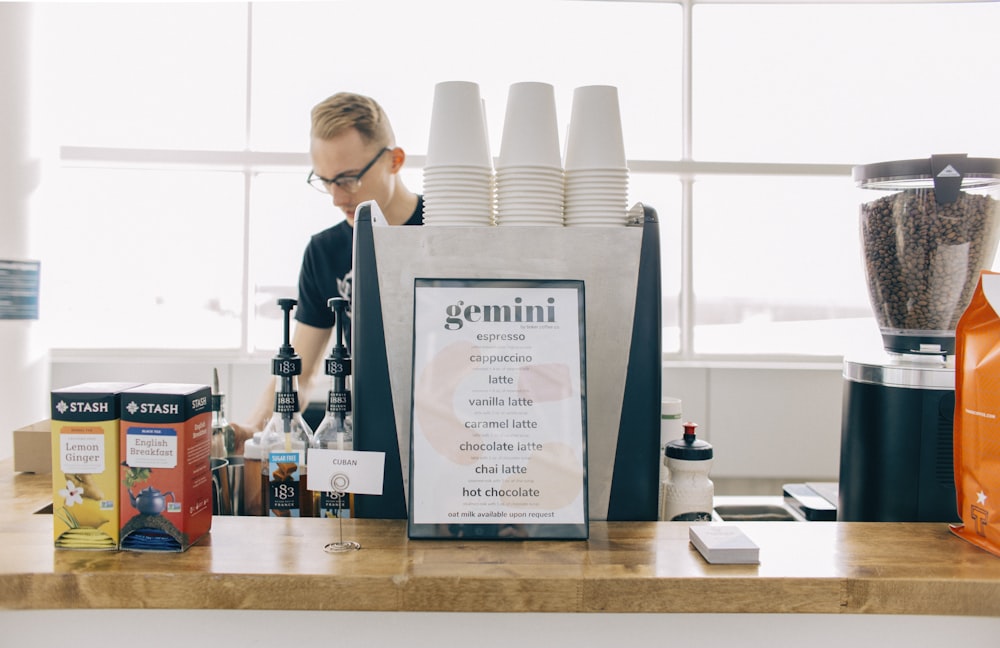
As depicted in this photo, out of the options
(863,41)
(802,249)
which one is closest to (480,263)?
(802,249)

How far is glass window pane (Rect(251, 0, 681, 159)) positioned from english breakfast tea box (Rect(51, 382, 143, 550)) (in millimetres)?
3249

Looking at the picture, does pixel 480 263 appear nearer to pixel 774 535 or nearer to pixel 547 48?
pixel 774 535

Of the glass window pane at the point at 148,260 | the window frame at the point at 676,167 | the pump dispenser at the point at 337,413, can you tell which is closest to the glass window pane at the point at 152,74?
the window frame at the point at 676,167

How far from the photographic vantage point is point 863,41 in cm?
400

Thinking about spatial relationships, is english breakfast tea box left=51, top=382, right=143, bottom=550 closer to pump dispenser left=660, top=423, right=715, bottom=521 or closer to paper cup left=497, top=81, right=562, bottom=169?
paper cup left=497, top=81, right=562, bottom=169

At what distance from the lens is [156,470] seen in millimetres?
905

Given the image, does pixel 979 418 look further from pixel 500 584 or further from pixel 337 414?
pixel 337 414

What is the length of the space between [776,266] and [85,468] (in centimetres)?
381

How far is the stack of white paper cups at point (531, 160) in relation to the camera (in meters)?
1.10

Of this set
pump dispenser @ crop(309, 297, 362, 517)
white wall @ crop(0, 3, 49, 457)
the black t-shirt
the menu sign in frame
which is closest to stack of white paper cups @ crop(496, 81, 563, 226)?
the menu sign in frame

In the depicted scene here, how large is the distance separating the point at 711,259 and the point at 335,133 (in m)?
2.16

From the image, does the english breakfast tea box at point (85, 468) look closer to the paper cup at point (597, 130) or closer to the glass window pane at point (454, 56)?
the paper cup at point (597, 130)

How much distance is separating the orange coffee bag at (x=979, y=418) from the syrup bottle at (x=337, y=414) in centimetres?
88

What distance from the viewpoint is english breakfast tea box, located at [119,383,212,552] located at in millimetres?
902
